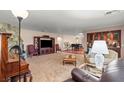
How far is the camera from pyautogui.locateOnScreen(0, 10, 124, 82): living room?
10.4 ft

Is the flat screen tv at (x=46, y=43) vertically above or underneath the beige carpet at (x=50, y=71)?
above

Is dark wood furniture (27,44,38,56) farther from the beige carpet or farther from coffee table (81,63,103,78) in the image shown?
coffee table (81,63,103,78)

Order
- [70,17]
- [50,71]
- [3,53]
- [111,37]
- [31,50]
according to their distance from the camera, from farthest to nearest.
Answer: [31,50] < [111,37] < [70,17] < [50,71] < [3,53]

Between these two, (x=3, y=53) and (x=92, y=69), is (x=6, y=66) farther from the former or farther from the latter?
(x=92, y=69)

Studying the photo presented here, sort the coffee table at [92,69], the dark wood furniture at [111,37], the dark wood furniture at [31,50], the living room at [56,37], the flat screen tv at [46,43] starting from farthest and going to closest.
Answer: the flat screen tv at [46,43] < the dark wood furniture at [31,50] < the dark wood furniture at [111,37] < the living room at [56,37] < the coffee table at [92,69]

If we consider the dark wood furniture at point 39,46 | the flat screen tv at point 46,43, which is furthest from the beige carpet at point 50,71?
the flat screen tv at point 46,43

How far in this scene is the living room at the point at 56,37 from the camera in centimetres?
316

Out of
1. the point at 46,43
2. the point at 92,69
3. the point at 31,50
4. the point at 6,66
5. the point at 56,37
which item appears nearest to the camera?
the point at 6,66

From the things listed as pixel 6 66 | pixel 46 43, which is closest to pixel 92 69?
pixel 6 66

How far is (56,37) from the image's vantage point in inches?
384

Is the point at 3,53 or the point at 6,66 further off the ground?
the point at 3,53

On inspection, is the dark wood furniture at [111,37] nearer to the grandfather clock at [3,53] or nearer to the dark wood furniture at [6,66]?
the dark wood furniture at [6,66]

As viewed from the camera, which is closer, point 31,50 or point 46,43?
point 31,50
